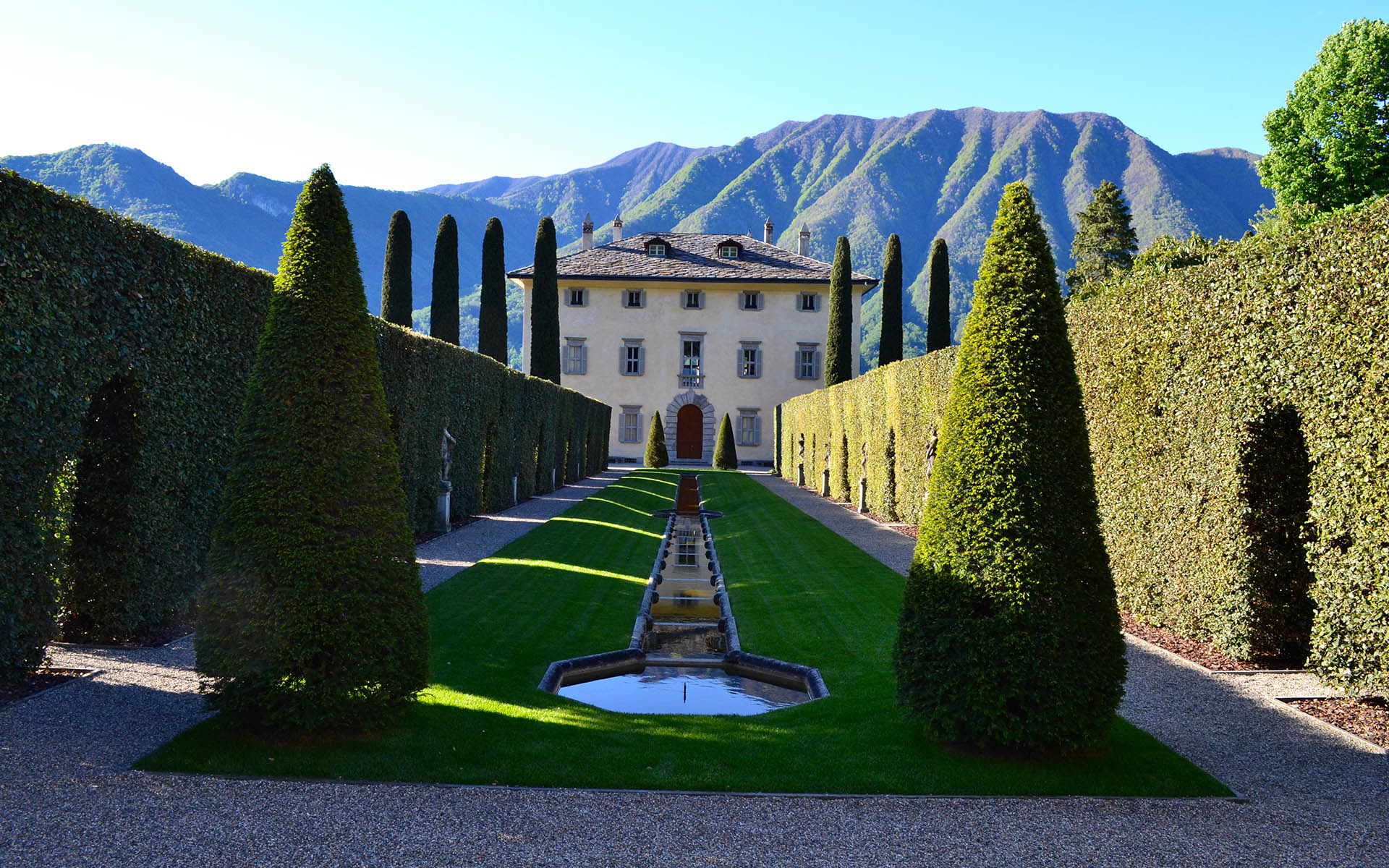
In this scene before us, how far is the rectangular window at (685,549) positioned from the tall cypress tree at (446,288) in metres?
15.4

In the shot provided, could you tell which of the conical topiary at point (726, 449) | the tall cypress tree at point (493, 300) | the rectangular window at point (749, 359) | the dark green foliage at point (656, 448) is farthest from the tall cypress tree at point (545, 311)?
the rectangular window at point (749, 359)

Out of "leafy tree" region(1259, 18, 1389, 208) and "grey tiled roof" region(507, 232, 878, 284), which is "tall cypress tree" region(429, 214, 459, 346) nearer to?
"grey tiled roof" region(507, 232, 878, 284)

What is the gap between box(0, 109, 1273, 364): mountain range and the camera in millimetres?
121750

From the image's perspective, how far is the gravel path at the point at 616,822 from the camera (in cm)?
405

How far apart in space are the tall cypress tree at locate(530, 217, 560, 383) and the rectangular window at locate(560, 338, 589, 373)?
6.88 meters

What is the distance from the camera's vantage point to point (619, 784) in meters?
4.91

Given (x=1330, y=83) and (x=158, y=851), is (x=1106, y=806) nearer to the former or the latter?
(x=158, y=851)

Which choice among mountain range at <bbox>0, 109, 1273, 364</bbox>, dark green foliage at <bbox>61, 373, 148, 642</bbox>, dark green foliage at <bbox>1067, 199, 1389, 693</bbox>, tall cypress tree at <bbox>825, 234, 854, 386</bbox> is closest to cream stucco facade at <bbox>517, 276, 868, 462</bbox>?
tall cypress tree at <bbox>825, 234, 854, 386</bbox>

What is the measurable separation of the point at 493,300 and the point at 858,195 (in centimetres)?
12744

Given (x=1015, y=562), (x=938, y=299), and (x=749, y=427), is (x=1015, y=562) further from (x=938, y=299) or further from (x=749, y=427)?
(x=749, y=427)

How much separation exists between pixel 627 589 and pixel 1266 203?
588ft

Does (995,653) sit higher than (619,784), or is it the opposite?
(995,653)

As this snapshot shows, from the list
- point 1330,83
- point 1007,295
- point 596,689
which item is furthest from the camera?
point 1330,83

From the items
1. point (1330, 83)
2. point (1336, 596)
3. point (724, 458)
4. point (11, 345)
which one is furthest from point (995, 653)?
point (724, 458)
